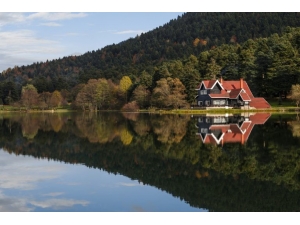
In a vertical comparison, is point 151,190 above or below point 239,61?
below

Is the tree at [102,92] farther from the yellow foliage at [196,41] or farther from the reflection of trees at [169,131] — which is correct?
the yellow foliage at [196,41]

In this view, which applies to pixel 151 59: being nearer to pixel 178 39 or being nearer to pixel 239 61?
pixel 178 39

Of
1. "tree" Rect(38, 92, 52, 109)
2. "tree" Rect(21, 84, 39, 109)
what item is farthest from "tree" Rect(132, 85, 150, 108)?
"tree" Rect(21, 84, 39, 109)

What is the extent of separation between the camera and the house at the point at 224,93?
6041 cm

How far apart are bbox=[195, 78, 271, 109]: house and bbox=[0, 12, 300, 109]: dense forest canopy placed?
2439 millimetres

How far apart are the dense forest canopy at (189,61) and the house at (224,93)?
244cm

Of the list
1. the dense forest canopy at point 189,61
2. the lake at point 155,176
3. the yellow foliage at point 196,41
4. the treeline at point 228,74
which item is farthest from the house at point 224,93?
the yellow foliage at point 196,41

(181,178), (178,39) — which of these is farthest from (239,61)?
(178,39)

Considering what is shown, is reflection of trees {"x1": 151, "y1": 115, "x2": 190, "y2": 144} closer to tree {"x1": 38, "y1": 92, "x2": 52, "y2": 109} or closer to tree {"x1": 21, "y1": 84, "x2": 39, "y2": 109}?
tree {"x1": 38, "y1": 92, "x2": 52, "y2": 109}

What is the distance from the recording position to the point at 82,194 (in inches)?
404

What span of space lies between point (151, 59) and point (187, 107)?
77.8m

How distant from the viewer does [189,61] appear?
76438mm

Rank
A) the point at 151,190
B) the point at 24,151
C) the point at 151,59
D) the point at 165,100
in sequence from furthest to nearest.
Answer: the point at 151,59, the point at 165,100, the point at 24,151, the point at 151,190

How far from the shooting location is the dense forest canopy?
6256 cm
